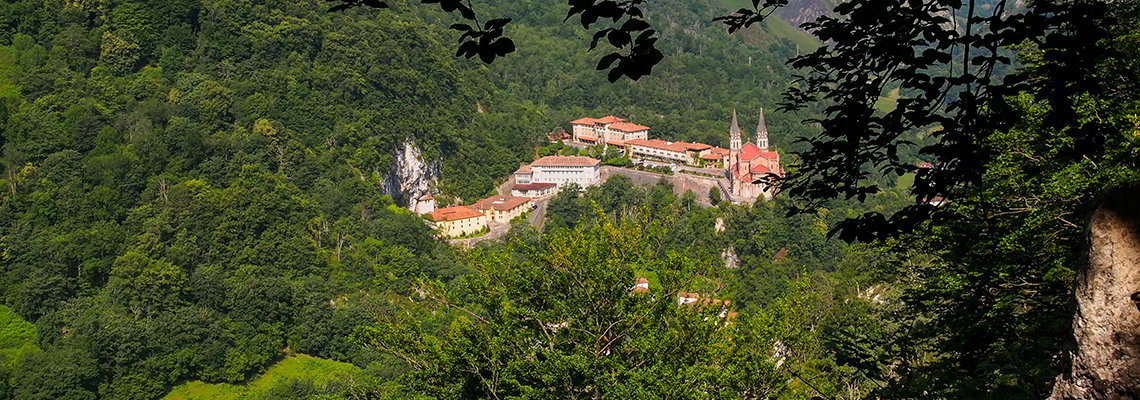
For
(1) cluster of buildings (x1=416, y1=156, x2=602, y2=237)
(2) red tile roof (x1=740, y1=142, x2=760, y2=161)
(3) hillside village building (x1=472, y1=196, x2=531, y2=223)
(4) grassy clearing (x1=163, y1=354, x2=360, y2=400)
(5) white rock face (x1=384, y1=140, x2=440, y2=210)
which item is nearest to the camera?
(4) grassy clearing (x1=163, y1=354, x2=360, y2=400)

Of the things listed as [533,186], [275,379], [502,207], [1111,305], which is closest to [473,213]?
[502,207]

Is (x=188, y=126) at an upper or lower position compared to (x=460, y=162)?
upper

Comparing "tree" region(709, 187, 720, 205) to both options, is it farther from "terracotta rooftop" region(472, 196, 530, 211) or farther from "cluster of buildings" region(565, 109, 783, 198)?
"terracotta rooftop" region(472, 196, 530, 211)

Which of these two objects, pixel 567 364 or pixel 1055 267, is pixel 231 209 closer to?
pixel 567 364

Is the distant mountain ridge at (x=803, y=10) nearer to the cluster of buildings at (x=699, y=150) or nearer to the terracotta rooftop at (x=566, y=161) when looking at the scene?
the cluster of buildings at (x=699, y=150)

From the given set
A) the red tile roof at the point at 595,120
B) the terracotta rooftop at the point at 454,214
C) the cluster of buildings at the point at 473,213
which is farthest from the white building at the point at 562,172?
the red tile roof at the point at 595,120

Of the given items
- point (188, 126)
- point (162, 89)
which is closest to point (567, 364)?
point (188, 126)

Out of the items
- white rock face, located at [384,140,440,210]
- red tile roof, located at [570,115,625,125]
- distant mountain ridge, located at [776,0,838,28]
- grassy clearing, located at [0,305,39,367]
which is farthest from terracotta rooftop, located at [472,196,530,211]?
distant mountain ridge, located at [776,0,838,28]
